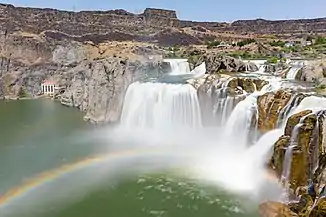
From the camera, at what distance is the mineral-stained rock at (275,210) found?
1230cm

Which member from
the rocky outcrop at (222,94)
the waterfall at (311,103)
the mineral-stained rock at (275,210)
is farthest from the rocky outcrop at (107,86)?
the mineral-stained rock at (275,210)

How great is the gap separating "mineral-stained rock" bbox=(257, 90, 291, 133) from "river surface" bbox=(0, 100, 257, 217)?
15.1 ft

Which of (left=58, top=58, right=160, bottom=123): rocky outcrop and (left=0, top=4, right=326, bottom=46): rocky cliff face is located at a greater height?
(left=0, top=4, right=326, bottom=46): rocky cliff face

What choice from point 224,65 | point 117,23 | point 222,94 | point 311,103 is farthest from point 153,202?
point 117,23

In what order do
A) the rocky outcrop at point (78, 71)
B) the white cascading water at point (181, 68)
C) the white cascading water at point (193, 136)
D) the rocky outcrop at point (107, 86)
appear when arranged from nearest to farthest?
the white cascading water at point (193, 136) < the rocky outcrop at point (107, 86) < the rocky outcrop at point (78, 71) < the white cascading water at point (181, 68)

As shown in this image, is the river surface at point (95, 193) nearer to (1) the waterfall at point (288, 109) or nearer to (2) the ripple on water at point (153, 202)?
(2) the ripple on water at point (153, 202)

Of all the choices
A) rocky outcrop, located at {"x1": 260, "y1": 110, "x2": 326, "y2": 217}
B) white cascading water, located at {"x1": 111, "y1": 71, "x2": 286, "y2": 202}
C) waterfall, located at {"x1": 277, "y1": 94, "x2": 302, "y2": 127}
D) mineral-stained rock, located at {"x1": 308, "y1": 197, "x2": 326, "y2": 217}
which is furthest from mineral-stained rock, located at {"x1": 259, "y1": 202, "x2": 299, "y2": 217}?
waterfall, located at {"x1": 277, "y1": 94, "x2": 302, "y2": 127}

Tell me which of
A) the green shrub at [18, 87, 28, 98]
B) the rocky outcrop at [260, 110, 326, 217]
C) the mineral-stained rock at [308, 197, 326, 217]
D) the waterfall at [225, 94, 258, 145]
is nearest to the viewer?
the mineral-stained rock at [308, 197, 326, 217]

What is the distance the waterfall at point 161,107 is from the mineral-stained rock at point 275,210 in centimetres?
1043

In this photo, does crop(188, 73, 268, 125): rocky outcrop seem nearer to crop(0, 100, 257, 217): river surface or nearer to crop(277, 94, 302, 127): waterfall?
crop(277, 94, 302, 127): waterfall

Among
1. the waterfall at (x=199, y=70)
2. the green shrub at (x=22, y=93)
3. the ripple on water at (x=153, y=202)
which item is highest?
the waterfall at (x=199, y=70)

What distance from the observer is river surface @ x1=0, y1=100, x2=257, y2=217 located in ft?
44.7

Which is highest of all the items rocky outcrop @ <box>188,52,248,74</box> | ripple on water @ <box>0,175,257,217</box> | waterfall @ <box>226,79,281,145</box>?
rocky outcrop @ <box>188,52,248,74</box>

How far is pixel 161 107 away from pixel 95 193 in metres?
10.4
